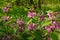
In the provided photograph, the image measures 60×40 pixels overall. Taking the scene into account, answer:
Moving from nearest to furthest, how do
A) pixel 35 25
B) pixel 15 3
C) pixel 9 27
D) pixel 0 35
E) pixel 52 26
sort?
1. pixel 52 26
2. pixel 35 25
3. pixel 0 35
4. pixel 9 27
5. pixel 15 3

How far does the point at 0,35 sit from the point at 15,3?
23.2 feet

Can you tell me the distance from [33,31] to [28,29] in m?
0.07

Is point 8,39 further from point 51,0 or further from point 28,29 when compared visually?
point 51,0

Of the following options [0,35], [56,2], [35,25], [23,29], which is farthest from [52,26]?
[56,2]

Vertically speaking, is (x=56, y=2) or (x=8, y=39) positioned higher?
(x=8, y=39)

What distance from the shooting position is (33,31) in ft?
8.30

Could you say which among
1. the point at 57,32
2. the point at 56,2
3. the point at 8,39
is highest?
the point at 57,32

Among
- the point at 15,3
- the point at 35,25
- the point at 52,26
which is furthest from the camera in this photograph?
the point at 15,3

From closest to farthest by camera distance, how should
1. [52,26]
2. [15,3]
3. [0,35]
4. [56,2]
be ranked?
1. [52,26]
2. [0,35]
3. [15,3]
4. [56,2]

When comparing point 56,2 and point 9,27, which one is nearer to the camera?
point 9,27

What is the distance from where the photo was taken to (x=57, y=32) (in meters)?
2.29

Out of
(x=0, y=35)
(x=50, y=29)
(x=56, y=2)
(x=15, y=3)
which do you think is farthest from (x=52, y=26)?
(x=56, y=2)

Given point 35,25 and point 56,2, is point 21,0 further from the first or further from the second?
point 35,25

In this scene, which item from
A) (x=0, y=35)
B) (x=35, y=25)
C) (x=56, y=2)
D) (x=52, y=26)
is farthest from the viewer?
(x=56, y=2)
